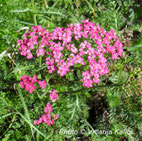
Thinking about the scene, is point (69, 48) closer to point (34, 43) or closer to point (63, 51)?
point (63, 51)

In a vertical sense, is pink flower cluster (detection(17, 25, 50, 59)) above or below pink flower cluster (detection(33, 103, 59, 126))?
above

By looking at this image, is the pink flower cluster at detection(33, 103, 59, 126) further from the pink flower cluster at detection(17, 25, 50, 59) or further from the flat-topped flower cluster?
the pink flower cluster at detection(17, 25, 50, 59)

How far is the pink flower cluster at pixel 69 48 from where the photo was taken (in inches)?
86.2

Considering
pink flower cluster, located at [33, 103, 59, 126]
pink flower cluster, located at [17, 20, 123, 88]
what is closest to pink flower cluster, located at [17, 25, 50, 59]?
pink flower cluster, located at [17, 20, 123, 88]

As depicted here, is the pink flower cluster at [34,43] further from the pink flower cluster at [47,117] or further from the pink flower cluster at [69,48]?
the pink flower cluster at [47,117]

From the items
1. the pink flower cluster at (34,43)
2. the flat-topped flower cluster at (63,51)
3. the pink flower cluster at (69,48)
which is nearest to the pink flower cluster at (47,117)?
the flat-topped flower cluster at (63,51)

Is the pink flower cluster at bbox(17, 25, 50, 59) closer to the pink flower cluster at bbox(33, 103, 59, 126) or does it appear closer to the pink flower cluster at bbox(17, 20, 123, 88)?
the pink flower cluster at bbox(17, 20, 123, 88)

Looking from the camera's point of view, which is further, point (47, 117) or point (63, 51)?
point (63, 51)

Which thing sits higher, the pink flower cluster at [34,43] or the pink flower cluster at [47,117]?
the pink flower cluster at [34,43]

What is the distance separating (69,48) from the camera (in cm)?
222

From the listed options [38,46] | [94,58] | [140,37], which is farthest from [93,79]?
[140,37]

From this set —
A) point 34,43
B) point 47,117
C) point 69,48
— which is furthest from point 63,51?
point 47,117

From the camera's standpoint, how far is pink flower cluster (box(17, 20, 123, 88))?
2.19 metres

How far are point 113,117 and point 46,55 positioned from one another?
4.51 feet
